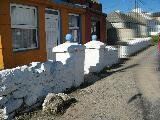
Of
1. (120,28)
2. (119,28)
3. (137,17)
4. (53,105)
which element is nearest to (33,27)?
(53,105)

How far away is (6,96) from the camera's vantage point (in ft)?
22.0

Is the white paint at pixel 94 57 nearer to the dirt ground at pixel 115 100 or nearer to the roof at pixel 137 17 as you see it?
the dirt ground at pixel 115 100

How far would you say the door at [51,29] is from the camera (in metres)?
13.5

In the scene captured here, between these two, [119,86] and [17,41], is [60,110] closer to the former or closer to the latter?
[119,86]

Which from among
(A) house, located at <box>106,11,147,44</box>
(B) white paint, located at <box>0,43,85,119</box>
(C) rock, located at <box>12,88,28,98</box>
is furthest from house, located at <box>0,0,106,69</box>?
(A) house, located at <box>106,11,147,44</box>

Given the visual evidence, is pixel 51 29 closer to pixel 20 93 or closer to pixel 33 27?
pixel 33 27

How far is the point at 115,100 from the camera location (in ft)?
26.9

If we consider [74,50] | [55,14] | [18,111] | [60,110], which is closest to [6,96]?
[18,111]

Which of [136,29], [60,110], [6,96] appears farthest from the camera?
[136,29]

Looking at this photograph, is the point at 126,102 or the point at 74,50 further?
the point at 74,50

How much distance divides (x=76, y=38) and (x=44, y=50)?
417 centimetres

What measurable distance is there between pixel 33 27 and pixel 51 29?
1945 millimetres

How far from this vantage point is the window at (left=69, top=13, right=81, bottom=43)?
52.1ft

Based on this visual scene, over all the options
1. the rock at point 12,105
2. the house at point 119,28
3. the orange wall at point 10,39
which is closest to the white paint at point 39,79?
the rock at point 12,105
